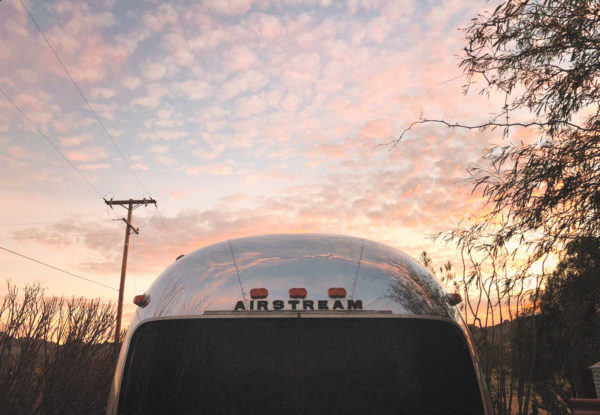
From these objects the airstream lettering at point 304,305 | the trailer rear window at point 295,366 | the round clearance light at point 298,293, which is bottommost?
the trailer rear window at point 295,366

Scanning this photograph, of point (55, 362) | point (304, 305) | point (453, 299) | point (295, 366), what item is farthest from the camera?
point (55, 362)

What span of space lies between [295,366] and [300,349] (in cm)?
9

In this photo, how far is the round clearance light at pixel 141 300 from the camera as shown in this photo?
280 cm

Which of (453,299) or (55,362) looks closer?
(453,299)

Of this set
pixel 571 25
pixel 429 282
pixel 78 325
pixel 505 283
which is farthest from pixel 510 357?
pixel 78 325

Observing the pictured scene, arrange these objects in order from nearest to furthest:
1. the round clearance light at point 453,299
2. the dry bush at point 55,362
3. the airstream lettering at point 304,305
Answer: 1. the airstream lettering at point 304,305
2. the round clearance light at point 453,299
3. the dry bush at point 55,362

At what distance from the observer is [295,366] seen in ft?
8.50

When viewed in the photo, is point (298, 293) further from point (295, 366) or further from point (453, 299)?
point (453, 299)

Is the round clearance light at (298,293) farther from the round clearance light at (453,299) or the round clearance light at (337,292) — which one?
the round clearance light at (453,299)

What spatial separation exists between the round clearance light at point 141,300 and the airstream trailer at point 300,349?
126 millimetres

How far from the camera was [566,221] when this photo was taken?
30.9ft

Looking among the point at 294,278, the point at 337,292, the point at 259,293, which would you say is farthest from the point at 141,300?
the point at 337,292

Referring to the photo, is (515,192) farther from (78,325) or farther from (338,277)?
(78,325)

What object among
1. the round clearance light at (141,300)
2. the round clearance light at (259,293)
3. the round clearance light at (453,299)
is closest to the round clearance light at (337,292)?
the round clearance light at (259,293)
